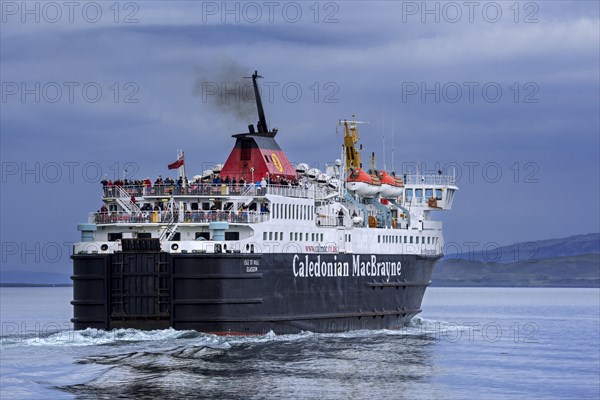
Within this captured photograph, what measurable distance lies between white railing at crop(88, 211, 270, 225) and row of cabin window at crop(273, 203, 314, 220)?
4.51 feet

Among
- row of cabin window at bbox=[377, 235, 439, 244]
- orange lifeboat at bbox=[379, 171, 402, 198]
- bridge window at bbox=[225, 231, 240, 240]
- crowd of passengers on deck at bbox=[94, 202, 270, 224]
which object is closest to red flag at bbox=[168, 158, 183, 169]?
crowd of passengers on deck at bbox=[94, 202, 270, 224]

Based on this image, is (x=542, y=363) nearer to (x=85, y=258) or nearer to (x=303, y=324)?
(x=303, y=324)

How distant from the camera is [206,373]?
46.6 metres

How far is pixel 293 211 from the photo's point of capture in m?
58.7

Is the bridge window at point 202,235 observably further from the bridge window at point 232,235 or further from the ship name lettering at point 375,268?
the ship name lettering at point 375,268

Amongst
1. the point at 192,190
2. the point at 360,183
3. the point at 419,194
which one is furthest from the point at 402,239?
the point at 192,190

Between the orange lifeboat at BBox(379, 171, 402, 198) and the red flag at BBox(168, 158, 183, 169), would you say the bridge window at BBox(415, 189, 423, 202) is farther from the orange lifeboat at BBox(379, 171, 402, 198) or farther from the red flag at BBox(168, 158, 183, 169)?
the red flag at BBox(168, 158, 183, 169)

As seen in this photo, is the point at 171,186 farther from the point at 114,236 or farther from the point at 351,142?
the point at 351,142

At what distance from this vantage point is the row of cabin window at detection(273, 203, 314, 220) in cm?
5716

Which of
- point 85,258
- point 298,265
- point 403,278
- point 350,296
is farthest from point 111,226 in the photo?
point 403,278

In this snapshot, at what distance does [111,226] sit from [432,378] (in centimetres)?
1559

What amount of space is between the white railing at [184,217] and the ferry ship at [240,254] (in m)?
0.05

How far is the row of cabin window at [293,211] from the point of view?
188 ft

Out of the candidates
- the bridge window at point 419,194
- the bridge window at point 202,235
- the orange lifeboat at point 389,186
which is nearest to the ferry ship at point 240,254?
the bridge window at point 202,235
